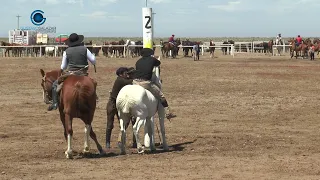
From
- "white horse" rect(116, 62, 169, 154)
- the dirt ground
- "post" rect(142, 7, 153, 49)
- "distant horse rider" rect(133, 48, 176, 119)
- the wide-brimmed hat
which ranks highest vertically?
"post" rect(142, 7, 153, 49)

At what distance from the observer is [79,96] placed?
38.2ft

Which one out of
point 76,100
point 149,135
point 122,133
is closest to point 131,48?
point 149,135

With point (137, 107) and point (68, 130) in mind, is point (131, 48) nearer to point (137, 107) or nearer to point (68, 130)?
point (137, 107)

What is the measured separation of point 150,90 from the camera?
12508 millimetres

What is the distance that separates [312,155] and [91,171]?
4.27 m

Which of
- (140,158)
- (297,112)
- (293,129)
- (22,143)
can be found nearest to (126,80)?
(140,158)

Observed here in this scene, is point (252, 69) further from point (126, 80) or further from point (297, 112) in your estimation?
point (126, 80)

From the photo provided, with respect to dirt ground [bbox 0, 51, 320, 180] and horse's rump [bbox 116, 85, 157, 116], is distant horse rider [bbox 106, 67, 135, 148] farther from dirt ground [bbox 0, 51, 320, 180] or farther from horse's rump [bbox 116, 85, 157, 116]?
horse's rump [bbox 116, 85, 157, 116]

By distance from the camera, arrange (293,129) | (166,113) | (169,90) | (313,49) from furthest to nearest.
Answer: (313,49), (169,90), (293,129), (166,113)

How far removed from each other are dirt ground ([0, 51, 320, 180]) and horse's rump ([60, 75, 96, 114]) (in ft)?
3.22

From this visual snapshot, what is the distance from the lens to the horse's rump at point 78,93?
1162 cm

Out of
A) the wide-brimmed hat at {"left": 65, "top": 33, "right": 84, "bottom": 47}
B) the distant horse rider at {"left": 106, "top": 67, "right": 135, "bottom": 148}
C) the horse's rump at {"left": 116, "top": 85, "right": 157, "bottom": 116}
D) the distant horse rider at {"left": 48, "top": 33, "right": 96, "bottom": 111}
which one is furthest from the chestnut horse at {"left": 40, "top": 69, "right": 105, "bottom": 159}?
the distant horse rider at {"left": 106, "top": 67, "right": 135, "bottom": 148}

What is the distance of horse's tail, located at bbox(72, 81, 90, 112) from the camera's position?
38.1 ft

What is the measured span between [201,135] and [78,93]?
4.22 meters
